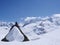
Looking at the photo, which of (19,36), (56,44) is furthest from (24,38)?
(56,44)

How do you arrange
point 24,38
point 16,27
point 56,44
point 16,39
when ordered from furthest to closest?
1. point 16,27
2. point 24,38
3. point 16,39
4. point 56,44

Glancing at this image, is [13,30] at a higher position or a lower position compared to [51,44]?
higher

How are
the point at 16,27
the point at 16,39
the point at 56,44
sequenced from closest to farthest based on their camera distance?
the point at 56,44 → the point at 16,39 → the point at 16,27

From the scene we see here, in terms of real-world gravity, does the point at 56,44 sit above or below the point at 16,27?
below

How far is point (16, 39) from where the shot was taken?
54.3ft

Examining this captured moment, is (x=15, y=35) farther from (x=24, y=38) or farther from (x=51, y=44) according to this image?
(x=51, y=44)

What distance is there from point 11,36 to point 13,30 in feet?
4.18

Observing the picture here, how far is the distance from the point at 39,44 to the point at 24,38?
14.2ft

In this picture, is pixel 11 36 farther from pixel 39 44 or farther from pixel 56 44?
pixel 56 44

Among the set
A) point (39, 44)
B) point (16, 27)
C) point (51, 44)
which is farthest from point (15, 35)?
point (51, 44)

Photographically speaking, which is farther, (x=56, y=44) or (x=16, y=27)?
(x=16, y=27)

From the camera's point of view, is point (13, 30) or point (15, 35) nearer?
point (15, 35)

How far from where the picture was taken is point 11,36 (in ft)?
56.1

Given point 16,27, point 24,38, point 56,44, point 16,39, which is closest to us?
point 56,44
